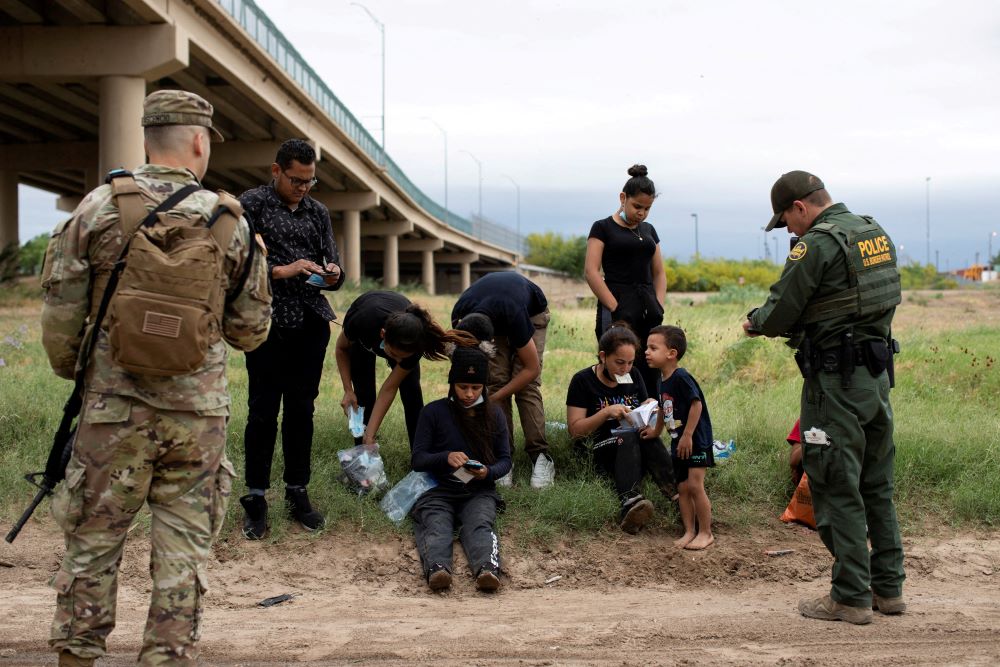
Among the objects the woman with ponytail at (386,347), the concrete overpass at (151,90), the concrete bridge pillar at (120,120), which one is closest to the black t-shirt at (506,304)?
the woman with ponytail at (386,347)

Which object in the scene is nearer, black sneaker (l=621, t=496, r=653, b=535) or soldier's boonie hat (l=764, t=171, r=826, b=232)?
soldier's boonie hat (l=764, t=171, r=826, b=232)

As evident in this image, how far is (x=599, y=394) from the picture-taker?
6.16 metres

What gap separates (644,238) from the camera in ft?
21.6

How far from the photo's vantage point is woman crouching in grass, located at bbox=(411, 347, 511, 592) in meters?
5.43

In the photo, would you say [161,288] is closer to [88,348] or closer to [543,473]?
[88,348]

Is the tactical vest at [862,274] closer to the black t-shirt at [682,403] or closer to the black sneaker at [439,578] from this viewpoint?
the black t-shirt at [682,403]

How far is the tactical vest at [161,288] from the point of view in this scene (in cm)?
313

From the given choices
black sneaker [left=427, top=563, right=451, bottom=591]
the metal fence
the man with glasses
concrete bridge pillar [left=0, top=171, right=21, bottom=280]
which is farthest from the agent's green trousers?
concrete bridge pillar [left=0, top=171, right=21, bottom=280]

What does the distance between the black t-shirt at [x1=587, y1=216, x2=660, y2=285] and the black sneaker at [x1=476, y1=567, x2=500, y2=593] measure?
2535 millimetres

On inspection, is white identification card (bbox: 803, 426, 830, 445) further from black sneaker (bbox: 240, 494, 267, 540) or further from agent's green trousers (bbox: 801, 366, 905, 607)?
black sneaker (bbox: 240, 494, 267, 540)

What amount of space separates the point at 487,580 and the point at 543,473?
1.42 metres

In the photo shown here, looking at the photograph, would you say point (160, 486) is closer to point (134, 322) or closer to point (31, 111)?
point (134, 322)

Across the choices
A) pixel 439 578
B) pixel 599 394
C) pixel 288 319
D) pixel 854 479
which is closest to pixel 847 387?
pixel 854 479

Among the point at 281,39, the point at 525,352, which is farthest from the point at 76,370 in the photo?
the point at 281,39
